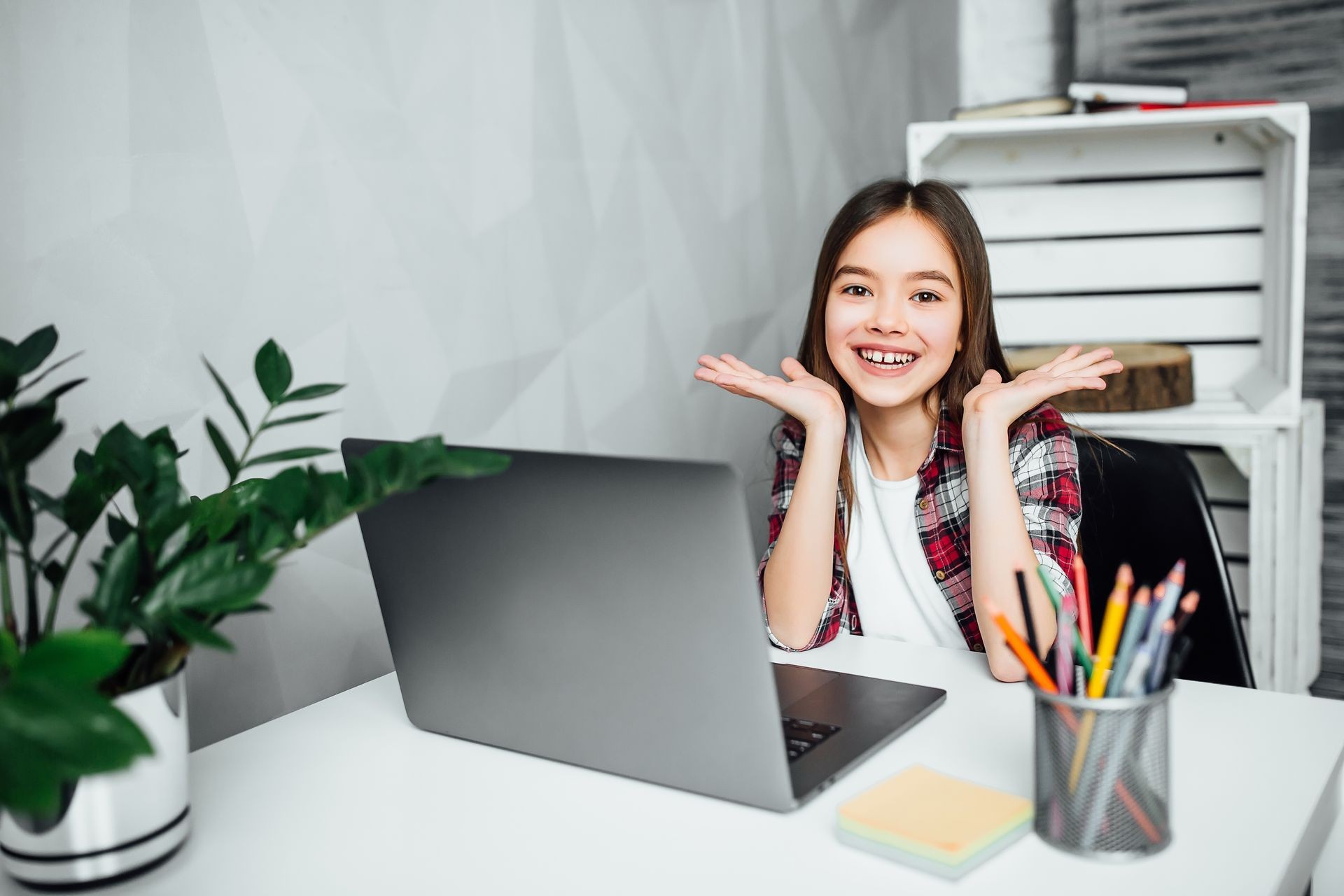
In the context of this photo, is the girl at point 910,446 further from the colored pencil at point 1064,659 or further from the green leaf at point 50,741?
the green leaf at point 50,741

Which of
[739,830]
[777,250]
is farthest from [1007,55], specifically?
[739,830]

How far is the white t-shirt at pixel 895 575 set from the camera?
4.66ft

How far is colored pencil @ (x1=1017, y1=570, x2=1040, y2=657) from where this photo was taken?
73 cm

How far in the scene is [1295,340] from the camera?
5.89 ft

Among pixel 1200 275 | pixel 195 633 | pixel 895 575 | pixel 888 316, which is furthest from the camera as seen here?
pixel 1200 275

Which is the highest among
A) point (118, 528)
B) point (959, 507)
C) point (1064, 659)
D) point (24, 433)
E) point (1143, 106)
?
point (1143, 106)

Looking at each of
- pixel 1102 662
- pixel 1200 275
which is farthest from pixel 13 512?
pixel 1200 275

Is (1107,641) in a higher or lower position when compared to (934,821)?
higher

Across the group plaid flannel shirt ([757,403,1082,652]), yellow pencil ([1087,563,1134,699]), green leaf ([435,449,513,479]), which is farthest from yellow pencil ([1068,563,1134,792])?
plaid flannel shirt ([757,403,1082,652])

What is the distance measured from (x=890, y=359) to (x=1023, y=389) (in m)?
0.21

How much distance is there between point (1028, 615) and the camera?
754 mm

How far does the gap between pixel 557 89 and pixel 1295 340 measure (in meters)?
1.26

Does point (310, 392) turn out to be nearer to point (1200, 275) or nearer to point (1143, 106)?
point (1143, 106)

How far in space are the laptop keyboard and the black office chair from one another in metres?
0.63
